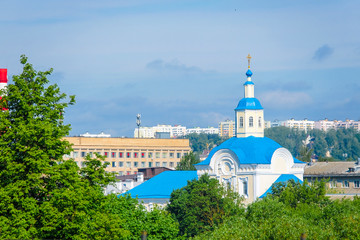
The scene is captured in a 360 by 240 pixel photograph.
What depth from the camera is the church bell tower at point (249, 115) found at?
85000mm

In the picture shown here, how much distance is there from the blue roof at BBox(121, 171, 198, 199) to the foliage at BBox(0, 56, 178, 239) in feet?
138

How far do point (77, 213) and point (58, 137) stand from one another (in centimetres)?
395

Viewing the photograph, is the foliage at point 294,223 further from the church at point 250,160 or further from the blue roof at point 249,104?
the blue roof at point 249,104

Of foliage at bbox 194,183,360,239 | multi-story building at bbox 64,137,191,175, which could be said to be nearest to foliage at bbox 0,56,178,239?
foliage at bbox 194,183,360,239

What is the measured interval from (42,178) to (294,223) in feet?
44.0

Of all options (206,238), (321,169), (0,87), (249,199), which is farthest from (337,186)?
(0,87)

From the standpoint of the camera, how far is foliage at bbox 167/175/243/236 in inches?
2803

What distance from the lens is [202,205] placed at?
73.1m

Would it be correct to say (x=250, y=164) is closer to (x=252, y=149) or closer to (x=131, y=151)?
(x=252, y=149)

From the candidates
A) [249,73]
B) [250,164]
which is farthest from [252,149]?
[249,73]

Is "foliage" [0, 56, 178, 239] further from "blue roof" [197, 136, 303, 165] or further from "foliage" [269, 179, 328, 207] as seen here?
"blue roof" [197, 136, 303, 165]

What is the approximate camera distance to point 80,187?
1672 inches

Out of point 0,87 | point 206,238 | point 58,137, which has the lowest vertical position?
point 206,238

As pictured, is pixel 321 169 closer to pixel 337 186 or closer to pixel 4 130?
pixel 337 186
